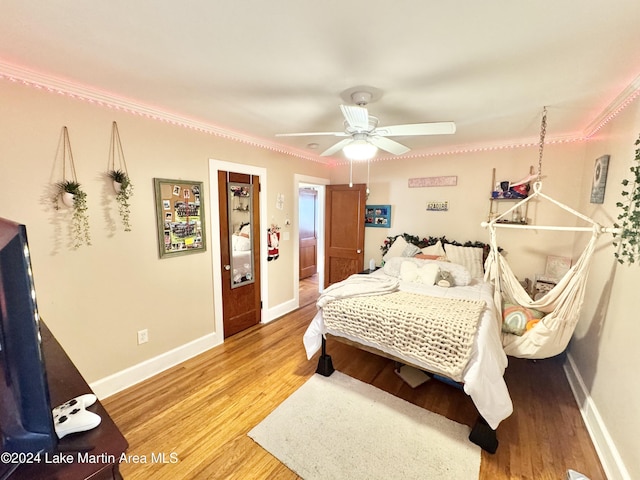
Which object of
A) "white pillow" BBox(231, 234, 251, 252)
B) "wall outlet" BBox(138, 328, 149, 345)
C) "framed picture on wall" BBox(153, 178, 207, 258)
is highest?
"framed picture on wall" BBox(153, 178, 207, 258)

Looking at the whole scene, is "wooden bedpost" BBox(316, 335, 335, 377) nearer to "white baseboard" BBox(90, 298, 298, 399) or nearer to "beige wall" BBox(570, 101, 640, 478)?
"white baseboard" BBox(90, 298, 298, 399)

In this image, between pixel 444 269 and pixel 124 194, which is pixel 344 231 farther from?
pixel 124 194

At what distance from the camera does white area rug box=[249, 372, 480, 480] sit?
1.66m

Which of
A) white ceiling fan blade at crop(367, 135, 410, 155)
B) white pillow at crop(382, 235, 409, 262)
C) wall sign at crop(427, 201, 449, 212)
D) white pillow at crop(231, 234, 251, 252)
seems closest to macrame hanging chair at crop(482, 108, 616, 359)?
white ceiling fan blade at crop(367, 135, 410, 155)

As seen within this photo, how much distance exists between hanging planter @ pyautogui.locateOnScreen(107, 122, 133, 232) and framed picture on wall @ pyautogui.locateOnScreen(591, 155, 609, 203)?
13.1 ft

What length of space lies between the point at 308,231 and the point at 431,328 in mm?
4237

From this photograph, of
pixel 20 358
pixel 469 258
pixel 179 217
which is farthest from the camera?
pixel 469 258

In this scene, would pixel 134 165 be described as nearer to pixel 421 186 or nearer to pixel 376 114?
pixel 376 114

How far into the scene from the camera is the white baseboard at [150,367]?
2.25 metres

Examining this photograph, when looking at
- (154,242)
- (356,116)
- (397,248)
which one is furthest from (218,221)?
(397,248)

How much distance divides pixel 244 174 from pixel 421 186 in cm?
247

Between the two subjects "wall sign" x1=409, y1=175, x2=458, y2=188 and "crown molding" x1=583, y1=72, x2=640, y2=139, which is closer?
"crown molding" x1=583, y1=72, x2=640, y2=139

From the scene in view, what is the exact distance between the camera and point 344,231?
437 centimetres

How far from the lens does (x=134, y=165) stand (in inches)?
89.8
